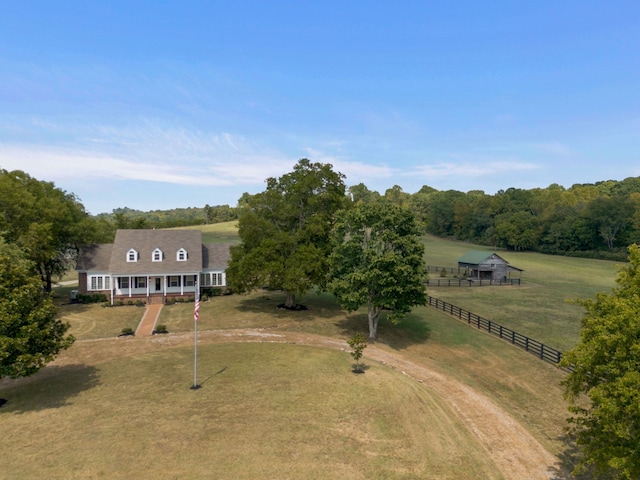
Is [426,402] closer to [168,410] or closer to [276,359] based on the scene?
[276,359]

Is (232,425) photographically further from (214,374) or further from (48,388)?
(48,388)

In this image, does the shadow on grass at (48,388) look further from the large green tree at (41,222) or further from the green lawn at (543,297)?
the green lawn at (543,297)

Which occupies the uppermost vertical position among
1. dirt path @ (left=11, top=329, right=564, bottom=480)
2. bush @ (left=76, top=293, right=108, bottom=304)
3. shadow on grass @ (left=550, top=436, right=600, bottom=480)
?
bush @ (left=76, top=293, right=108, bottom=304)

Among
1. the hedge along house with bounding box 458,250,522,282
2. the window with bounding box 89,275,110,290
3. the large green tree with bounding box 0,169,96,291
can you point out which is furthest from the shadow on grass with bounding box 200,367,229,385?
the hedge along house with bounding box 458,250,522,282

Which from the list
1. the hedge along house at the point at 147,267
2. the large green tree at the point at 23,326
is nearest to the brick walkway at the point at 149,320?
the hedge along house at the point at 147,267

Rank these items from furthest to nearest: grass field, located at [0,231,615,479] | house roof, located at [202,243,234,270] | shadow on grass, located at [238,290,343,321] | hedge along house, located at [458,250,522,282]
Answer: hedge along house, located at [458,250,522,282] → house roof, located at [202,243,234,270] → shadow on grass, located at [238,290,343,321] → grass field, located at [0,231,615,479]

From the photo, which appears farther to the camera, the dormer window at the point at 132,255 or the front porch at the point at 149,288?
the dormer window at the point at 132,255

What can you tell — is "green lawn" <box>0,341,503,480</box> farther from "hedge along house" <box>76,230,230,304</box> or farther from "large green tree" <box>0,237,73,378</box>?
"hedge along house" <box>76,230,230,304</box>
